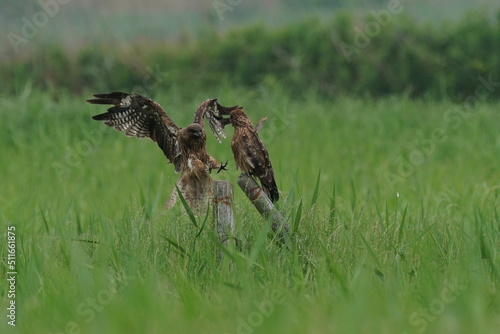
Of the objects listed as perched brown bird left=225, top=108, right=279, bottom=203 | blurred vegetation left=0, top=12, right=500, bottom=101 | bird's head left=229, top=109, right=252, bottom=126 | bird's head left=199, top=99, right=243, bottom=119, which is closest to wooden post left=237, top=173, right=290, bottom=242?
perched brown bird left=225, top=108, right=279, bottom=203

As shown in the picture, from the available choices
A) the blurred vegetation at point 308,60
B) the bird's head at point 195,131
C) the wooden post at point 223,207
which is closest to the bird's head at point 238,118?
the bird's head at point 195,131

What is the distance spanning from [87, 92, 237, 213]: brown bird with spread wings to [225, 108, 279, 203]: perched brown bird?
10cm

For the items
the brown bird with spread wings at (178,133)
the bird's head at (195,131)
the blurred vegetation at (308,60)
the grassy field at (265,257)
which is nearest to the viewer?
the grassy field at (265,257)

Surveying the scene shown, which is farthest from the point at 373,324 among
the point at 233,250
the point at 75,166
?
the point at 75,166

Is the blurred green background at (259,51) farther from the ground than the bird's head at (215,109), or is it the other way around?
the blurred green background at (259,51)

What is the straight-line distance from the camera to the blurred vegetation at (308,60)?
39.6 ft

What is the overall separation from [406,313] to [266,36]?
31.5 ft

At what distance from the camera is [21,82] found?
11914 mm

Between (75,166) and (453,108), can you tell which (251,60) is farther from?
(75,166)

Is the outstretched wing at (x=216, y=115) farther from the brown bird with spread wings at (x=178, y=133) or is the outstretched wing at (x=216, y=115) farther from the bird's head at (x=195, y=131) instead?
the bird's head at (x=195, y=131)

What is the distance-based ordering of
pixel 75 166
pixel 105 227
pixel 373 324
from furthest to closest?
pixel 75 166 → pixel 105 227 → pixel 373 324

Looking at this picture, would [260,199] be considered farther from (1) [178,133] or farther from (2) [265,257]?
(1) [178,133]

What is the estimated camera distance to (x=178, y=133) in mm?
4359

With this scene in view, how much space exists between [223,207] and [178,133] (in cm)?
45
